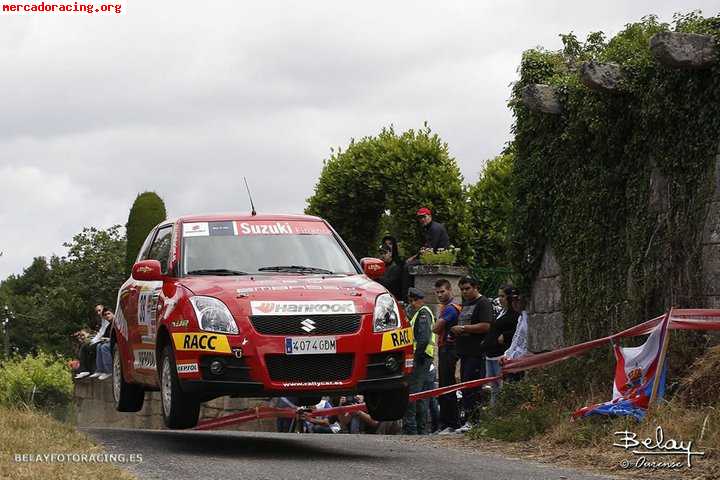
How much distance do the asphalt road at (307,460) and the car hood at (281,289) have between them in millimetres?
1255

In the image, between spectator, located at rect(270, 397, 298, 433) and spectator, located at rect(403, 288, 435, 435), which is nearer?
spectator, located at rect(403, 288, 435, 435)

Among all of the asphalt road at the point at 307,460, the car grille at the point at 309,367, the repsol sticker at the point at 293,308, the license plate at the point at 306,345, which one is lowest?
the asphalt road at the point at 307,460

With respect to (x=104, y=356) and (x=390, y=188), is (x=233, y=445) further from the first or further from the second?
(x=390, y=188)

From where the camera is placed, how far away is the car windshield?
1148 cm

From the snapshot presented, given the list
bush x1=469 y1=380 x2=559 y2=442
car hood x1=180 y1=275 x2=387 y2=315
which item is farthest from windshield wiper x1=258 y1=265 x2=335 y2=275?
bush x1=469 y1=380 x2=559 y2=442

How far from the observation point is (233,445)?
12.3m

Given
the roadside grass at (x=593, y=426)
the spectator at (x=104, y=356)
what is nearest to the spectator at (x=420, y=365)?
the roadside grass at (x=593, y=426)

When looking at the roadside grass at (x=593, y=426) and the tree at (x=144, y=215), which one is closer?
the roadside grass at (x=593, y=426)

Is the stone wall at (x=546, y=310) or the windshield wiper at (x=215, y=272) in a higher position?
the windshield wiper at (x=215, y=272)

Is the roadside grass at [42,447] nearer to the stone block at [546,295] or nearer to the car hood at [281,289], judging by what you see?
the car hood at [281,289]

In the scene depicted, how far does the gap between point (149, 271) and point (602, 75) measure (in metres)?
5.16

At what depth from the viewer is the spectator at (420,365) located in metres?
15.9

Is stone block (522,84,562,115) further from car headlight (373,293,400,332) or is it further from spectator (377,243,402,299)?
spectator (377,243,402,299)

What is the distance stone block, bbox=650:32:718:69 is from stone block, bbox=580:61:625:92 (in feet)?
4.17
